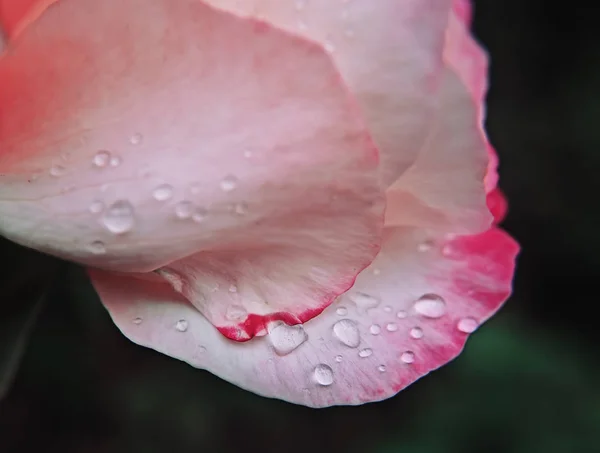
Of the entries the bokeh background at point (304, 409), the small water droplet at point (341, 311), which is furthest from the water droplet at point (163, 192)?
the bokeh background at point (304, 409)

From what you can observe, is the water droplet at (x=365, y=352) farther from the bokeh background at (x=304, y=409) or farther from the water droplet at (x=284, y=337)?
the bokeh background at (x=304, y=409)

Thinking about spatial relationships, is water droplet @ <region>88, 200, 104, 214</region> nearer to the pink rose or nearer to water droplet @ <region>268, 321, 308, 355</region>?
the pink rose

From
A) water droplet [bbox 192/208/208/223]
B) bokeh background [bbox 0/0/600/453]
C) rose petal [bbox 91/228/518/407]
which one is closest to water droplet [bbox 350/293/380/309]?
rose petal [bbox 91/228/518/407]

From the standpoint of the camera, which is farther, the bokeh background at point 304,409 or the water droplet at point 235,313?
the bokeh background at point 304,409

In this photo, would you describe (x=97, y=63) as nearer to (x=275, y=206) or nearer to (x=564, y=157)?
(x=275, y=206)

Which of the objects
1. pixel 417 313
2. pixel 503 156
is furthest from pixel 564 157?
pixel 417 313

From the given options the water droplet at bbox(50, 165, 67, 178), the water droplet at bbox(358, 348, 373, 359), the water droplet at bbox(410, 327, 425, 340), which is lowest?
the water droplet at bbox(358, 348, 373, 359)
